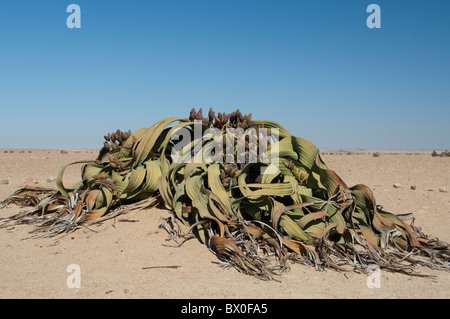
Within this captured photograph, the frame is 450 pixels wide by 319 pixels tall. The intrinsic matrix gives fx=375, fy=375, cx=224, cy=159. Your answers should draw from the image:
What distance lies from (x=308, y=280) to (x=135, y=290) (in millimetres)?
793

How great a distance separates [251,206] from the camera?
7.30 ft

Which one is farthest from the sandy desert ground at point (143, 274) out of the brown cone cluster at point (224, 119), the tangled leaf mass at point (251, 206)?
the brown cone cluster at point (224, 119)

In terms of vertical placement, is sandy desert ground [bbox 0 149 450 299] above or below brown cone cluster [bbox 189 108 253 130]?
below

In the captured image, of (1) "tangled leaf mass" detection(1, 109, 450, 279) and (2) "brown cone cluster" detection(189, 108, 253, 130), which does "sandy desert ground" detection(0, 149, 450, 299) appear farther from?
(2) "brown cone cluster" detection(189, 108, 253, 130)

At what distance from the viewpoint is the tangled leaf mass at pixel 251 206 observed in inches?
78.2

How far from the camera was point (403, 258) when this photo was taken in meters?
1.98

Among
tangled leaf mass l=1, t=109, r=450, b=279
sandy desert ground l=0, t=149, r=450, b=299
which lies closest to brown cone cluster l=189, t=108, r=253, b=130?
tangled leaf mass l=1, t=109, r=450, b=279

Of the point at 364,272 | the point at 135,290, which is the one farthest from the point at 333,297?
the point at 135,290

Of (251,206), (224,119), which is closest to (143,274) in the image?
(251,206)

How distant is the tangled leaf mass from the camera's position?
199 centimetres

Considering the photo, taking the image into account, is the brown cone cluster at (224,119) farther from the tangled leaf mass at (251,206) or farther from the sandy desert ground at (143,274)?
the sandy desert ground at (143,274)

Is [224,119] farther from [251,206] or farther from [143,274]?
[143,274]

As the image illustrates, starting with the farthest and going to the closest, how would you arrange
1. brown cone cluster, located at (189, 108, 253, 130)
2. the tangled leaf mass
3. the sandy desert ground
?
brown cone cluster, located at (189, 108, 253, 130)
the tangled leaf mass
the sandy desert ground
